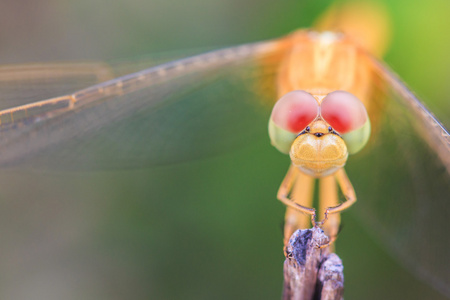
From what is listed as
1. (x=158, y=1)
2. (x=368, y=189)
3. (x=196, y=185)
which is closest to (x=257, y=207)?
(x=196, y=185)

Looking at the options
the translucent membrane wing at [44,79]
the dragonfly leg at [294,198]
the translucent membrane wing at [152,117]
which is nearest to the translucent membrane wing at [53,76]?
the translucent membrane wing at [44,79]

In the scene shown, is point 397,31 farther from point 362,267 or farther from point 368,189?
point 362,267

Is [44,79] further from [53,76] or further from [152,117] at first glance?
[152,117]

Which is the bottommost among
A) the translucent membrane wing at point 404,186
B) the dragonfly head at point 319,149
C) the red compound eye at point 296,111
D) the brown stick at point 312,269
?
the brown stick at point 312,269

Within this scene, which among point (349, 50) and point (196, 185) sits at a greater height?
point (349, 50)

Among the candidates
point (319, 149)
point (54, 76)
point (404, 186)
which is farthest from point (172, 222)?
point (319, 149)

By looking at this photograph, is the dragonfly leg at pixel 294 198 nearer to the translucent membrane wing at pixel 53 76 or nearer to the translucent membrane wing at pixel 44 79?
the translucent membrane wing at pixel 53 76

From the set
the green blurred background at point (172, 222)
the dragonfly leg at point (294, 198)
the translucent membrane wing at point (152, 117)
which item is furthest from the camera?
the green blurred background at point (172, 222)

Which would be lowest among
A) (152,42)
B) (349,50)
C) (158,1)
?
(349,50)
